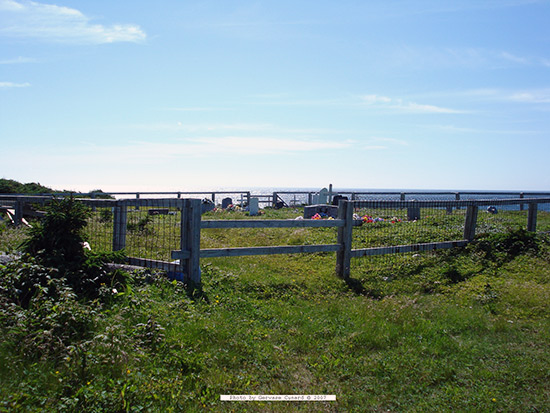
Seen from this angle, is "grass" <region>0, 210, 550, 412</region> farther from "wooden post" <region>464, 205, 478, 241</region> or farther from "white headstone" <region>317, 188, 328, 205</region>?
"white headstone" <region>317, 188, 328, 205</region>

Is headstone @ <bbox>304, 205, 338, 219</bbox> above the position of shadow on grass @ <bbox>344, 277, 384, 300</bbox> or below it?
above

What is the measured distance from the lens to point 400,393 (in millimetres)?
3938

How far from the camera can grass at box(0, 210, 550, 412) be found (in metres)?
3.55

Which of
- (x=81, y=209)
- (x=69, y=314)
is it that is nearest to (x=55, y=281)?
(x=69, y=314)

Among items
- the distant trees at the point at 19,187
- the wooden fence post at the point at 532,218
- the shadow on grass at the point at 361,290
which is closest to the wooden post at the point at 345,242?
the shadow on grass at the point at 361,290

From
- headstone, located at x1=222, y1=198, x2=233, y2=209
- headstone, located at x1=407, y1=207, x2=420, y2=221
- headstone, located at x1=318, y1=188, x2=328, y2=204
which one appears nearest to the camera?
headstone, located at x1=407, y1=207, x2=420, y2=221

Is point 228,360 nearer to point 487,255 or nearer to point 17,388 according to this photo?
point 17,388

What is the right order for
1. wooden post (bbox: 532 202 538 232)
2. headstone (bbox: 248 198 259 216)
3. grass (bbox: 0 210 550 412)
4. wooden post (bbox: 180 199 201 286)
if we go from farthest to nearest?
headstone (bbox: 248 198 259 216) → wooden post (bbox: 532 202 538 232) → wooden post (bbox: 180 199 201 286) → grass (bbox: 0 210 550 412)

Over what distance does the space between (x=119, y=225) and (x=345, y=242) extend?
13.9 ft

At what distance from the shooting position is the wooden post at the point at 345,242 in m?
8.12

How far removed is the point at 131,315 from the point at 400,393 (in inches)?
117

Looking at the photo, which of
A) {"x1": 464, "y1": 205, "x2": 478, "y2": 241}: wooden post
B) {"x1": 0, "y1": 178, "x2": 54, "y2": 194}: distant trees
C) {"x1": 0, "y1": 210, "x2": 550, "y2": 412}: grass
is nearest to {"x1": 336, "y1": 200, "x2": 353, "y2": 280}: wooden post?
{"x1": 0, "y1": 210, "x2": 550, "y2": 412}: grass

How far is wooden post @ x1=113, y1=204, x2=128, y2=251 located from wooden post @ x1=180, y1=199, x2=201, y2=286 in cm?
109

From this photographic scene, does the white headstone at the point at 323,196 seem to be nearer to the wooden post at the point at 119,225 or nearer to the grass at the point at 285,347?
the grass at the point at 285,347
